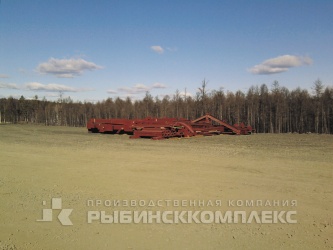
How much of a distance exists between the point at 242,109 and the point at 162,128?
103ft

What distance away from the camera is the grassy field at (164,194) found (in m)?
4.27

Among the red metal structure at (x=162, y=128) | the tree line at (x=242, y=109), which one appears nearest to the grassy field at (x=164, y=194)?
the red metal structure at (x=162, y=128)

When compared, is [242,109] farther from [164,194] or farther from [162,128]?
[164,194]

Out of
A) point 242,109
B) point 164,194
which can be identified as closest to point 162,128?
point 164,194

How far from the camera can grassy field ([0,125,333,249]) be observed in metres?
4.27

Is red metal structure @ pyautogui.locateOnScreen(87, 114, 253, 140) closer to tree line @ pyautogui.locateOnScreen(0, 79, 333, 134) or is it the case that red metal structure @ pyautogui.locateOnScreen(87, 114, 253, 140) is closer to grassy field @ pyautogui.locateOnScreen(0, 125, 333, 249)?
grassy field @ pyautogui.locateOnScreen(0, 125, 333, 249)

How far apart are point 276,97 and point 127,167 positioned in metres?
40.8

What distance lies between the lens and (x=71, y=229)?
4.68 metres

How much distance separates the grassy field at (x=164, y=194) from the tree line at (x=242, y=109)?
3309cm

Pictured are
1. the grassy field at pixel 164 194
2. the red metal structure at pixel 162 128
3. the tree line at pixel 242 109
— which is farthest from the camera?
the tree line at pixel 242 109

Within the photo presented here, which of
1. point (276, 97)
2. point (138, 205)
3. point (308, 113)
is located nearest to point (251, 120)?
point (276, 97)

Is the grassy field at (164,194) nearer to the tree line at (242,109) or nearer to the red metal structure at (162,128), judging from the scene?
the red metal structure at (162,128)

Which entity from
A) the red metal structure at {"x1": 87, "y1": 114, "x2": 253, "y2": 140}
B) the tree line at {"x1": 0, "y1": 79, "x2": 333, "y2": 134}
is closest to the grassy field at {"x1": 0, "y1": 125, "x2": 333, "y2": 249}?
the red metal structure at {"x1": 87, "y1": 114, "x2": 253, "y2": 140}

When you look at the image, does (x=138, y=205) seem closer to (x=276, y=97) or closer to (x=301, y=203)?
(x=301, y=203)
